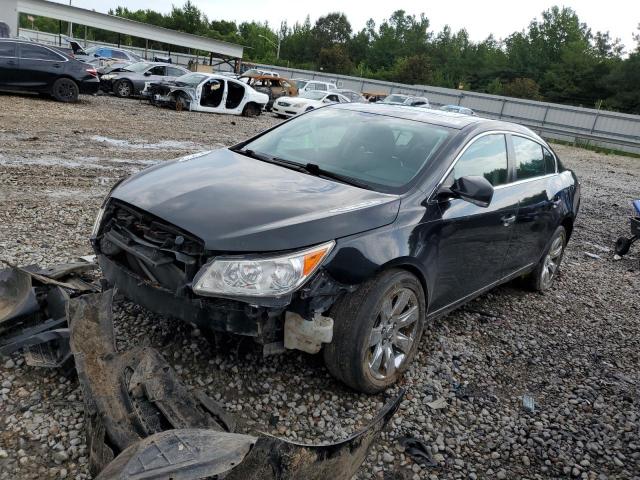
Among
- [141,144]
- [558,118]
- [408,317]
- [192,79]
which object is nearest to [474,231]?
[408,317]

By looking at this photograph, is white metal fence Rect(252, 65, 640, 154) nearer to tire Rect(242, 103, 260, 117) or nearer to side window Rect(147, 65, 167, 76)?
tire Rect(242, 103, 260, 117)

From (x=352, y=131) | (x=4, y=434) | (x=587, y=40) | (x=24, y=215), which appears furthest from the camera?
(x=587, y=40)

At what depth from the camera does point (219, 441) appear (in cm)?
195

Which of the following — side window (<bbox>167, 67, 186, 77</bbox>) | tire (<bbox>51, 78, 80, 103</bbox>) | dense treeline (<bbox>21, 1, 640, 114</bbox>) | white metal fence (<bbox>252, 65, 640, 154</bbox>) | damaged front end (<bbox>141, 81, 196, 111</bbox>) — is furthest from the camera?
dense treeline (<bbox>21, 1, 640, 114</bbox>)

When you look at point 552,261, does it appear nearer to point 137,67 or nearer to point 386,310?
point 386,310

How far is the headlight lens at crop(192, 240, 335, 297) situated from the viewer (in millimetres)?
2670

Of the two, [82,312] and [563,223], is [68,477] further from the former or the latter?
[563,223]

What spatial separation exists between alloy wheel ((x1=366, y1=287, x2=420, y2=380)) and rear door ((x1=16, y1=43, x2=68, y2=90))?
552 inches

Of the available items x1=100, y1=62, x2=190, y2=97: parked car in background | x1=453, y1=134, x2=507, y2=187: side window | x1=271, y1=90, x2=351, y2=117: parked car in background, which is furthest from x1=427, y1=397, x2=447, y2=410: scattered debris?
x1=271, y1=90, x2=351, y2=117: parked car in background

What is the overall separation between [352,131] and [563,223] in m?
2.73

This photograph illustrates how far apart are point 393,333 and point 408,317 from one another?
5.9 inches

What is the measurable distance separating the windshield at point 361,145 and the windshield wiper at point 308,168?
3cm

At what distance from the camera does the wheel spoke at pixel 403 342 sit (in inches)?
131

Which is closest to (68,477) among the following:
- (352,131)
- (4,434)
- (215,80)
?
(4,434)
